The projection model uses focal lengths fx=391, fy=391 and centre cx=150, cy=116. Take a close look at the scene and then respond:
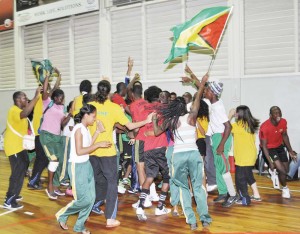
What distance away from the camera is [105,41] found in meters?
10.8

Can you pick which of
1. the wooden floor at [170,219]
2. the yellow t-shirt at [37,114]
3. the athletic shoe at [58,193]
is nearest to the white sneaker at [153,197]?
the wooden floor at [170,219]

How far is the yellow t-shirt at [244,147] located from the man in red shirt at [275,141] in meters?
0.61

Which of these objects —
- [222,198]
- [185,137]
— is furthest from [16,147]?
[222,198]

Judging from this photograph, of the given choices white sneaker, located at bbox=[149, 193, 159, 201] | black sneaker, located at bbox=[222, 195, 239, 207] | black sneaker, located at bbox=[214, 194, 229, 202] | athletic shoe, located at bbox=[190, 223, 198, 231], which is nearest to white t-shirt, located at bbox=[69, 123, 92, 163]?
athletic shoe, located at bbox=[190, 223, 198, 231]

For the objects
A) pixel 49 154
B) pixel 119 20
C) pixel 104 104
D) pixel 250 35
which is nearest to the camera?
pixel 104 104

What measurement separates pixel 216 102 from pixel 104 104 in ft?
5.34

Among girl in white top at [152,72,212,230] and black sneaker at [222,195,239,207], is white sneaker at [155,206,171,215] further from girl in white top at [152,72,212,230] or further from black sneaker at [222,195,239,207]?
black sneaker at [222,195,239,207]

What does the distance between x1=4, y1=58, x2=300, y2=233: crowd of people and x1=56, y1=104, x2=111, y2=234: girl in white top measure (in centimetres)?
1

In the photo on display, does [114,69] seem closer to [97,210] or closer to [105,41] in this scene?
[105,41]

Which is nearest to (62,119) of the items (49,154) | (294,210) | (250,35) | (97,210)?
(49,154)

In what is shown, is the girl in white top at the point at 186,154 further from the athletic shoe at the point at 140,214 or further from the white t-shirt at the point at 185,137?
the athletic shoe at the point at 140,214

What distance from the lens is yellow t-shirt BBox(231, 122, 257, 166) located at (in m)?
5.62

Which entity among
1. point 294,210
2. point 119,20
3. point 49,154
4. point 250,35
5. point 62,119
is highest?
point 119,20

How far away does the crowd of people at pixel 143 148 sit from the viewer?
4.38m
